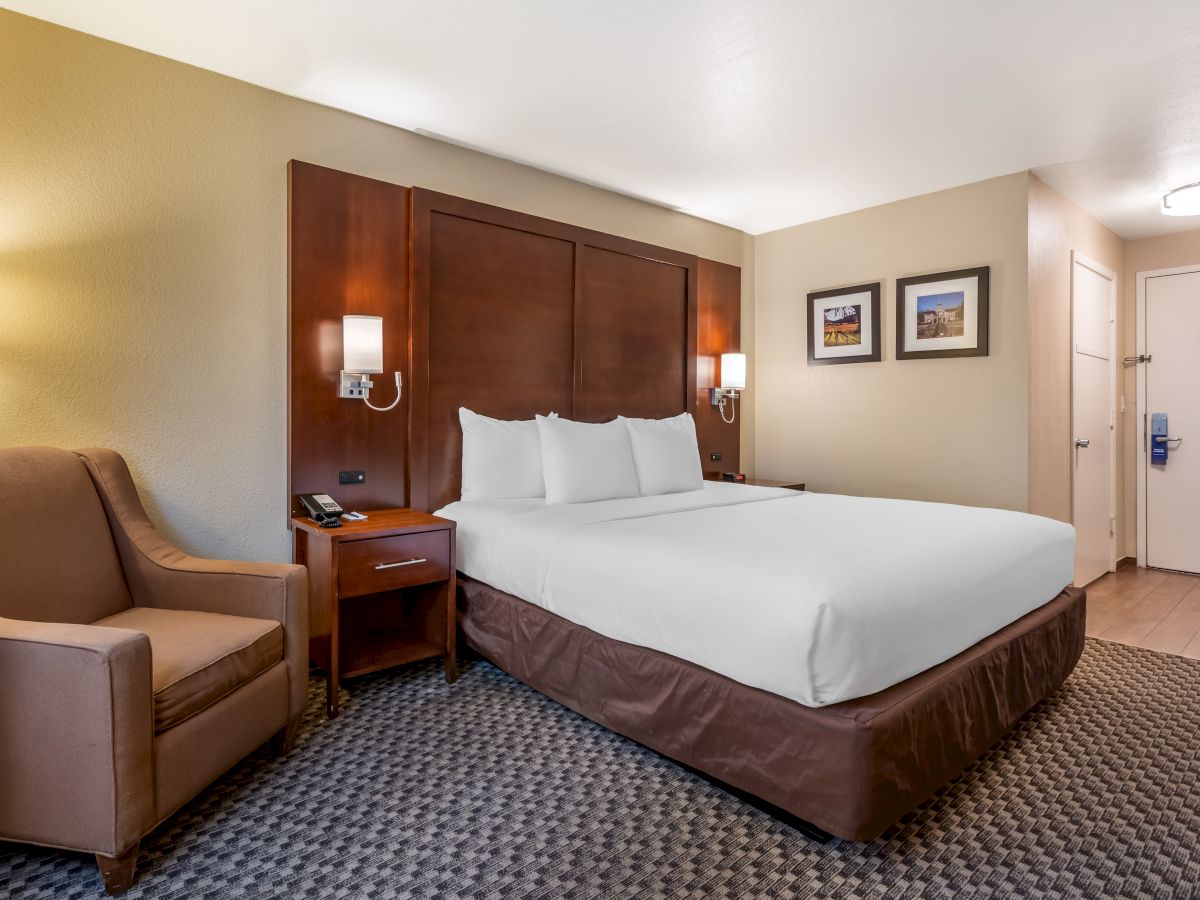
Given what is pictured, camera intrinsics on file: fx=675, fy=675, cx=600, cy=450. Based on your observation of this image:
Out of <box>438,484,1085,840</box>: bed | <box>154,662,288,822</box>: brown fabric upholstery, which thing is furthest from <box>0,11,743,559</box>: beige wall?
<box>438,484,1085,840</box>: bed

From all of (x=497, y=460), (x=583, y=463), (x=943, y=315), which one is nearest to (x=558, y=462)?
(x=583, y=463)

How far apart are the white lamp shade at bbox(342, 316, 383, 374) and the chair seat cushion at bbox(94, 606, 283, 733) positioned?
1242mm

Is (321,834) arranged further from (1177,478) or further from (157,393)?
(1177,478)

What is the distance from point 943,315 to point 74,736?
4705 mm

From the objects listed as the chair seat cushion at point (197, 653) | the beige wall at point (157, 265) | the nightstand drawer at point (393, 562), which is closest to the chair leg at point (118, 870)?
the chair seat cushion at point (197, 653)

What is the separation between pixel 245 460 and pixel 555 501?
4.66 feet

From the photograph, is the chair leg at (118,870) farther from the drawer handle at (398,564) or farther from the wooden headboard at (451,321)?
the wooden headboard at (451,321)

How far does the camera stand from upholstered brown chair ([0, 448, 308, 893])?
5.20 feet

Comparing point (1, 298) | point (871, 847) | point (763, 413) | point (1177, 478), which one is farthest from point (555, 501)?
point (1177, 478)

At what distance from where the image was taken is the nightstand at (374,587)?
264 cm

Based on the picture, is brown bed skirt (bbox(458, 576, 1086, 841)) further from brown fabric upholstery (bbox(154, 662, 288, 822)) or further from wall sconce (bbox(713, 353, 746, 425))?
wall sconce (bbox(713, 353, 746, 425))

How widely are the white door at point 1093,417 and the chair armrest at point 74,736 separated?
502 centimetres

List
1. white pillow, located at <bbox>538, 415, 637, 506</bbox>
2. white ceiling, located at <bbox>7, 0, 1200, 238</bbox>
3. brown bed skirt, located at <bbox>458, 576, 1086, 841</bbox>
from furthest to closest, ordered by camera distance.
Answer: white pillow, located at <bbox>538, 415, 637, 506</bbox>, white ceiling, located at <bbox>7, 0, 1200, 238</bbox>, brown bed skirt, located at <bbox>458, 576, 1086, 841</bbox>

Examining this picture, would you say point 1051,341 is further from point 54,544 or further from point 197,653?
point 54,544
